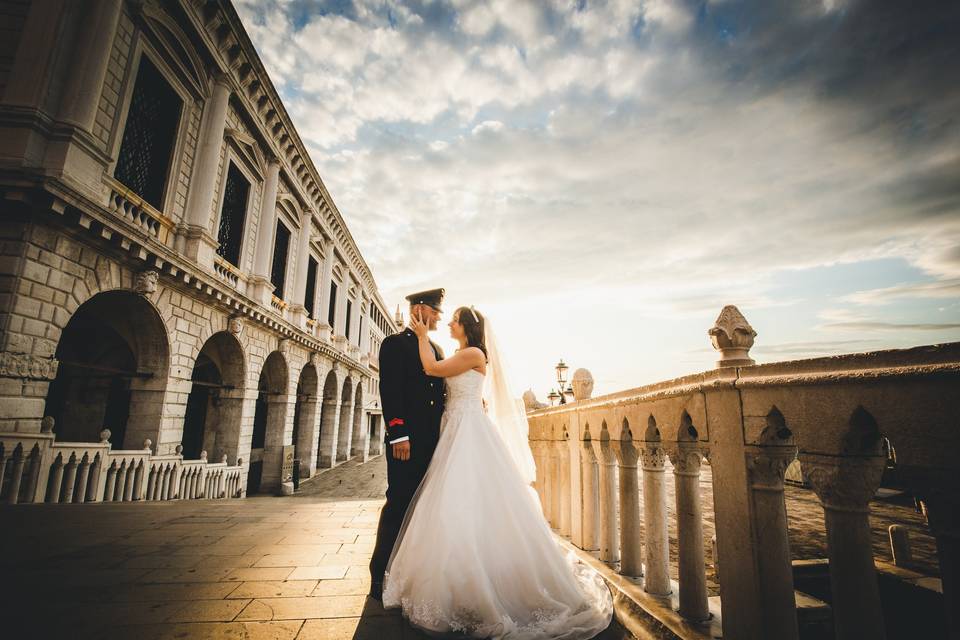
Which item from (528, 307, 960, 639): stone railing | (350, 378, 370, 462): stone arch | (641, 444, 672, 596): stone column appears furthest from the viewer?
(350, 378, 370, 462): stone arch

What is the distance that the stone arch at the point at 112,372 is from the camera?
8.74 meters

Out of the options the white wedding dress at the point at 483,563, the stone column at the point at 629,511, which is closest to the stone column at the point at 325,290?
the white wedding dress at the point at 483,563

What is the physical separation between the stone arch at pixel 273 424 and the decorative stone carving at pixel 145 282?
21.3ft

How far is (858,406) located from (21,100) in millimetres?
11227

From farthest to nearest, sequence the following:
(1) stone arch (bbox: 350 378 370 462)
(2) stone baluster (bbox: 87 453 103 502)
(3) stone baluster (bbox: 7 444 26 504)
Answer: (1) stone arch (bbox: 350 378 370 462)
(2) stone baluster (bbox: 87 453 103 502)
(3) stone baluster (bbox: 7 444 26 504)

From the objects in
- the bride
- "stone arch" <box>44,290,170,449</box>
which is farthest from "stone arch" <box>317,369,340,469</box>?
the bride

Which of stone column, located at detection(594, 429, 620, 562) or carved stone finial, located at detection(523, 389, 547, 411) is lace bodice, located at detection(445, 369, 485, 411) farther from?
carved stone finial, located at detection(523, 389, 547, 411)

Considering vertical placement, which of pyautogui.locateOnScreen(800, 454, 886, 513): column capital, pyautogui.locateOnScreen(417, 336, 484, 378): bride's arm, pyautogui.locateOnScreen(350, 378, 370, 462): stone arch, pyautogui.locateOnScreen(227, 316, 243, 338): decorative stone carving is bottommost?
pyautogui.locateOnScreen(350, 378, 370, 462): stone arch

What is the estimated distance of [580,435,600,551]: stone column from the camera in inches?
127

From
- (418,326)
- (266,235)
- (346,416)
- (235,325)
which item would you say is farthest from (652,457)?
(346,416)

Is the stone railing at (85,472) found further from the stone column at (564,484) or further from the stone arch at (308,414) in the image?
the stone arch at (308,414)

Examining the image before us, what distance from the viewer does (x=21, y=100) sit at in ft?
21.7

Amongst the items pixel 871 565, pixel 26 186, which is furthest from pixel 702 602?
pixel 26 186

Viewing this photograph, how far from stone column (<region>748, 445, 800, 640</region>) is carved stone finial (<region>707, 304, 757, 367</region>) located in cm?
42
